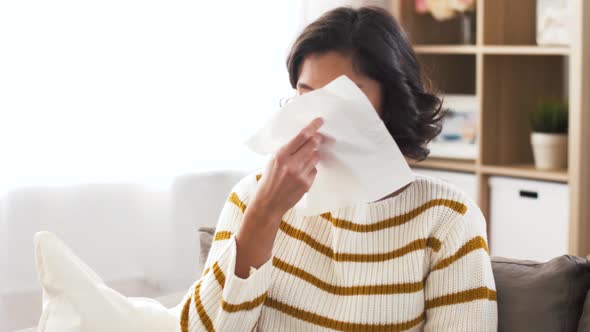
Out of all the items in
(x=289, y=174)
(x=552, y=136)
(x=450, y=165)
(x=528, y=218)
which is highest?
(x=289, y=174)

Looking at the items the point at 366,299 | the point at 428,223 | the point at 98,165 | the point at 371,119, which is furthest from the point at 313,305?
the point at 98,165

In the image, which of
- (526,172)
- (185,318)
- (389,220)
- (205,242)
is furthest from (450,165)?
(185,318)

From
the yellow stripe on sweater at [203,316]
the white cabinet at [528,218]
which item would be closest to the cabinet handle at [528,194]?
the white cabinet at [528,218]

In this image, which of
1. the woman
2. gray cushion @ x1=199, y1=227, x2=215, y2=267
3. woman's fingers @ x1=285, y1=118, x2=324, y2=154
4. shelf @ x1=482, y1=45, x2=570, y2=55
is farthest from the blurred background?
woman's fingers @ x1=285, y1=118, x2=324, y2=154

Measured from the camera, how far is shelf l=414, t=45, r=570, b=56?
304 centimetres

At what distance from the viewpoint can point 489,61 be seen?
329 centimetres

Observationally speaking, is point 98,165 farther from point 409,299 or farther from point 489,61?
point 409,299

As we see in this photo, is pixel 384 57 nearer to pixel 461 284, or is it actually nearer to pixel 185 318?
pixel 461 284

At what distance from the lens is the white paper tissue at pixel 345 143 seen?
1.33 meters

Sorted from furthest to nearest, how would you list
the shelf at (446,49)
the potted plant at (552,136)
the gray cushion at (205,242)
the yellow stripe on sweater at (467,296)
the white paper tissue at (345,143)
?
the shelf at (446,49), the potted plant at (552,136), the gray cushion at (205,242), the yellow stripe on sweater at (467,296), the white paper tissue at (345,143)

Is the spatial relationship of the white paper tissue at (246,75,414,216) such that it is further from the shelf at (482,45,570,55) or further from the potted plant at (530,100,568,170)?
the potted plant at (530,100,568,170)

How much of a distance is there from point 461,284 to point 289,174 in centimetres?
32

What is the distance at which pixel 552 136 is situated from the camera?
315 cm

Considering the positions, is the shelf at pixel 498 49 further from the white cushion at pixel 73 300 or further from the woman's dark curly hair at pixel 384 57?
the white cushion at pixel 73 300
